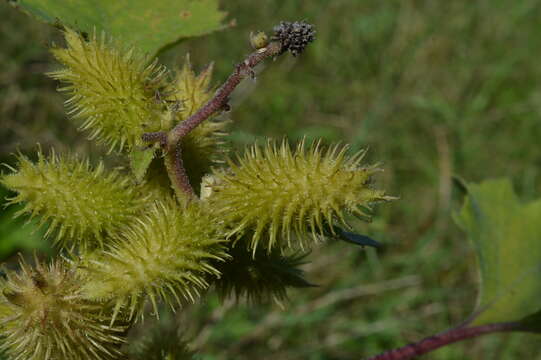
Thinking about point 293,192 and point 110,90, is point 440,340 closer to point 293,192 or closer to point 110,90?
point 293,192

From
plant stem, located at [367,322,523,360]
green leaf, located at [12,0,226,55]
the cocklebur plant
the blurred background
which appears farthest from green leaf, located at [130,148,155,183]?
the blurred background

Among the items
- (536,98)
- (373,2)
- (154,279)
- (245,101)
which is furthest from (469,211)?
(373,2)

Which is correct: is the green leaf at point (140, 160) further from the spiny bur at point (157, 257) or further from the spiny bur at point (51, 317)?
the spiny bur at point (51, 317)

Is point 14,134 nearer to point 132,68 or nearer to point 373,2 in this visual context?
point 132,68

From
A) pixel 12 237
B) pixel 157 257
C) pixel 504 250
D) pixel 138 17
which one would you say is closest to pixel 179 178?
pixel 157 257

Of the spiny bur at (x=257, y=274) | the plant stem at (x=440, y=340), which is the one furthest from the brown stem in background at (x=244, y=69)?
the plant stem at (x=440, y=340)
